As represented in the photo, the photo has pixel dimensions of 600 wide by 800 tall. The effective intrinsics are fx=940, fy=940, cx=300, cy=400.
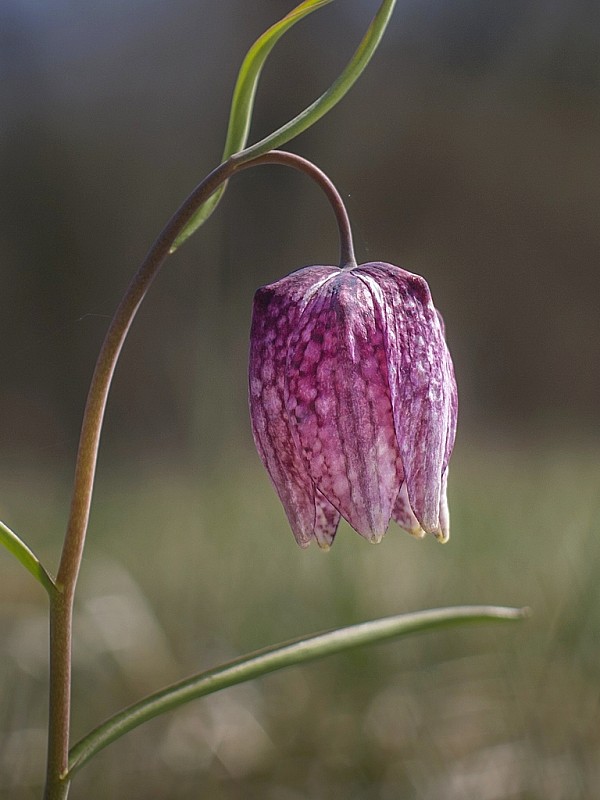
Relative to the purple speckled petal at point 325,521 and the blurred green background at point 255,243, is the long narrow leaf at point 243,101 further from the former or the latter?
the blurred green background at point 255,243

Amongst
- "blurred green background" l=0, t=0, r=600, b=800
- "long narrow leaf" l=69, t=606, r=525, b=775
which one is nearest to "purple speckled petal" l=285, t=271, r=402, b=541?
"long narrow leaf" l=69, t=606, r=525, b=775

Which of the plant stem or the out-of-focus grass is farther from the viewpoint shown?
the out-of-focus grass

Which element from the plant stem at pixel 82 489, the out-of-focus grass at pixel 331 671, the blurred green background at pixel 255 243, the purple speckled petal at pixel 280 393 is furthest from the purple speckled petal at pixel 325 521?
the blurred green background at pixel 255 243

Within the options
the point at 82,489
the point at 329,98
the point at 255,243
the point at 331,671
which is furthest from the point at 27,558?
the point at 255,243

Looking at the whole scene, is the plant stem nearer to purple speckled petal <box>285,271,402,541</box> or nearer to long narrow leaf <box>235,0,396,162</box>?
long narrow leaf <box>235,0,396,162</box>

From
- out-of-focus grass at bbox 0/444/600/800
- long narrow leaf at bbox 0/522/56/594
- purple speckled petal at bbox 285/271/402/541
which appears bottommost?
out-of-focus grass at bbox 0/444/600/800

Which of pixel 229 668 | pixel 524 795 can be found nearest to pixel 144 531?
pixel 524 795

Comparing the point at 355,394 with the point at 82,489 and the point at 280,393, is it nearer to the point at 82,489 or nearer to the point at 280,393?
the point at 280,393
